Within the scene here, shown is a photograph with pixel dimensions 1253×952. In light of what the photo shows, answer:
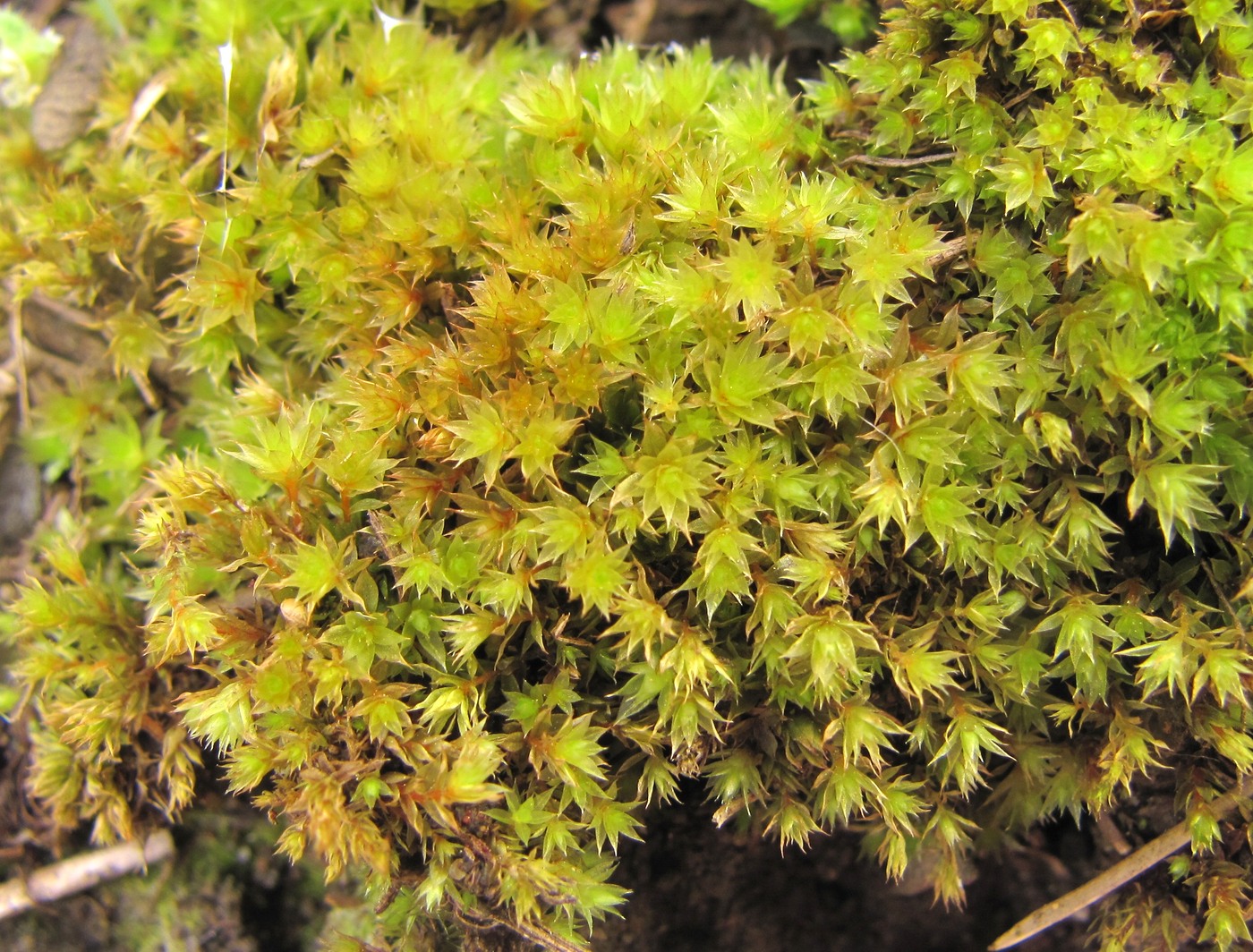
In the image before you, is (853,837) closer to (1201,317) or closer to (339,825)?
(339,825)

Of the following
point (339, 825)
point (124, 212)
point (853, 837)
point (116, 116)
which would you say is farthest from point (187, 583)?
point (853, 837)

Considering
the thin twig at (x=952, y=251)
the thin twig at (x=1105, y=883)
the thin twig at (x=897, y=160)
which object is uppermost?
the thin twig at (x=897, y=160)

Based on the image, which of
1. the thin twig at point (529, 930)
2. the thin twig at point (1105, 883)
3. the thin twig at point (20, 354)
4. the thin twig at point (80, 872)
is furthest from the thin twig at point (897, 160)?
the thin twig at point (80, 872)

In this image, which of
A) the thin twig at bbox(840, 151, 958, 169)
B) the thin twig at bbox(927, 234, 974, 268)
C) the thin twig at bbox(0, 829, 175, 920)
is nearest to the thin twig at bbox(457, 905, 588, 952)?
the thin twig at bbox(0, 829, 175, 920)

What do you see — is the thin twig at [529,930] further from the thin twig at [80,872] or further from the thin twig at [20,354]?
the thin twig at [20,354]

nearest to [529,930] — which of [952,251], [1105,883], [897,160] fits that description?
[1105,883]
